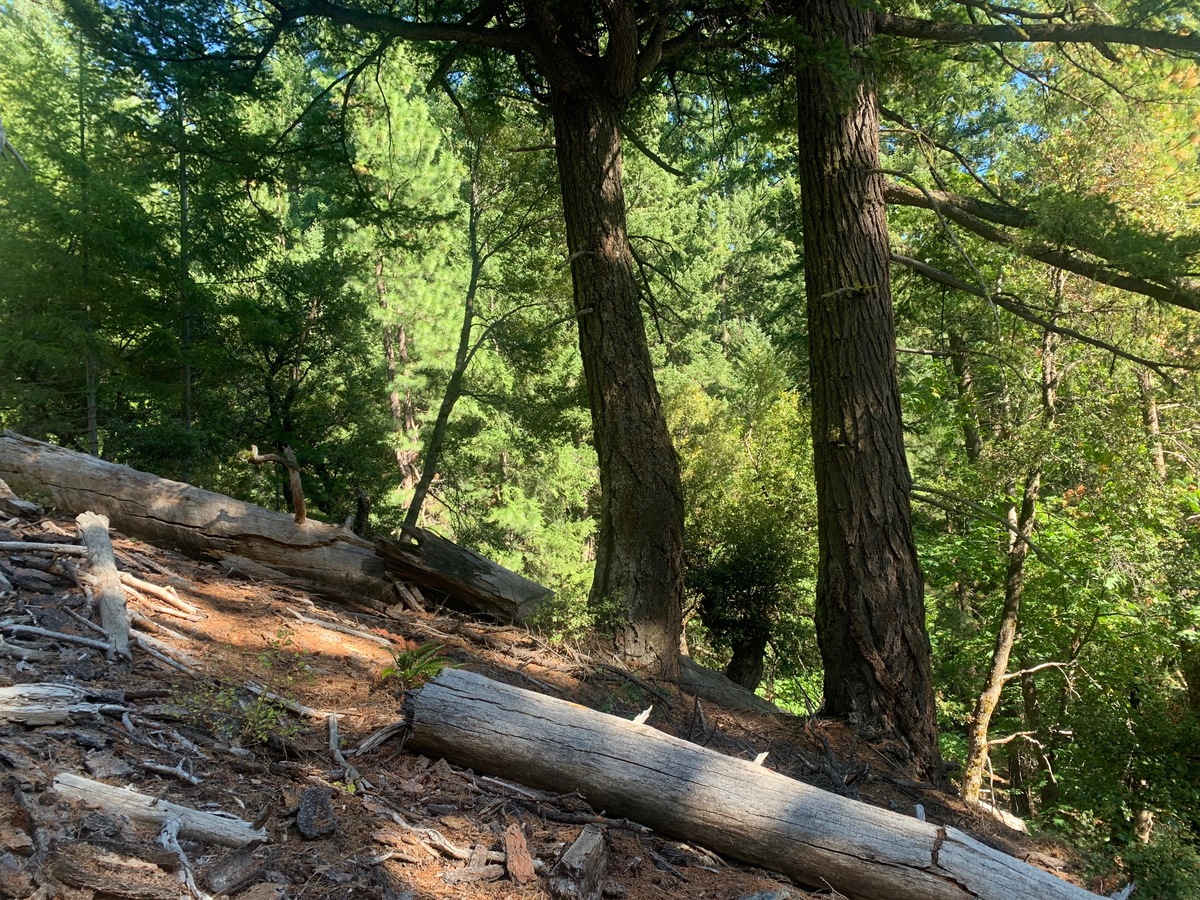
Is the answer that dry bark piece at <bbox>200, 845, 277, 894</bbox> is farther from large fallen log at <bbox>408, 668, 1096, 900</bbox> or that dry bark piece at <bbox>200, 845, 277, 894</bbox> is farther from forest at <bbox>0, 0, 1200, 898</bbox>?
forest at <bbox>0, 0, 1200, 898</bbox>

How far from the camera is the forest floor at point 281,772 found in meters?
2.20

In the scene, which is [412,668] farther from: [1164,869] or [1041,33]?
[1041,33]

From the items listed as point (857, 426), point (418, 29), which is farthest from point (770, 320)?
point (418, 29)

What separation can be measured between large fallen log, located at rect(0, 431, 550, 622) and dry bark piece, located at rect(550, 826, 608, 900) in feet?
10.2

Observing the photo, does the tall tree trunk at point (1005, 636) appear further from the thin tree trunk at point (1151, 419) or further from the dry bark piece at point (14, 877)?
the dry bark piece at point (14, 877)

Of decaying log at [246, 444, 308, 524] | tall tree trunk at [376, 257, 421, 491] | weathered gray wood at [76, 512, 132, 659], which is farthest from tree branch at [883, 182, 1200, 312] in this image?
tall tree trunk at [376, 257, 421, 491]

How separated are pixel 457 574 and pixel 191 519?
194cm

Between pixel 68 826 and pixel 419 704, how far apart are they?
4.54ft

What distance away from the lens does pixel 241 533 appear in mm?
5547

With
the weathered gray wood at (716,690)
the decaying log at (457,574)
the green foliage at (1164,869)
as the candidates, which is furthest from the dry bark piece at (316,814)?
the green foliage at (1164,869)

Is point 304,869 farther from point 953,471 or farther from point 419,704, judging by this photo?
point 953,471

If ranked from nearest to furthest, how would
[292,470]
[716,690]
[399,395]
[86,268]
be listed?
[292,470]
[716,690]
[86,268]
[399,395]

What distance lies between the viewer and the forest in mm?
5535

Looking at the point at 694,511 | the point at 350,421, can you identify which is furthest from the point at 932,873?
the point at 350,421
